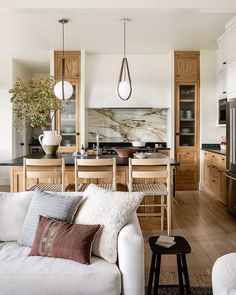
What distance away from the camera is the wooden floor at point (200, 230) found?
3.10 metres

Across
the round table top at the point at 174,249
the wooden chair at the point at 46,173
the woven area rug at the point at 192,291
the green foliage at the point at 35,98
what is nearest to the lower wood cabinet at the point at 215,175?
the wooden chair at the point at 46,173

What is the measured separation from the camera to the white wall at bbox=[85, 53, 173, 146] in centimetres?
689

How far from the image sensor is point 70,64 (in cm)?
666

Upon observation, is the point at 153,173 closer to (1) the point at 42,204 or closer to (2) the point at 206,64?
(1) the point at 42,204

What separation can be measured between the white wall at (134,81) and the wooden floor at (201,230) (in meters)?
1.81

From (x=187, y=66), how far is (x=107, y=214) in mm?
5198

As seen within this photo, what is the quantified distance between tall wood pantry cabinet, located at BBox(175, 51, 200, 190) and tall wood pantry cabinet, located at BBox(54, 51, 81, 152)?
202 cm

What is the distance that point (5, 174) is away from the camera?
7371 millimetres

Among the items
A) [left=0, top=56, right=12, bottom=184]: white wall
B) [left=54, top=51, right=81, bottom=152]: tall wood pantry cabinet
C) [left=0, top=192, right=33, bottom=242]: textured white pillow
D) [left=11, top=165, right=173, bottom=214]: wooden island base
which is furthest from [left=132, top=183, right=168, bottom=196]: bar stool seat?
[left=0, top=56, right=12, bottom=184]: white wall

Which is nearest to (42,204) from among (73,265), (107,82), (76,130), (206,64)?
(73,265)

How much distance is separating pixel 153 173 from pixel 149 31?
2.74 metres

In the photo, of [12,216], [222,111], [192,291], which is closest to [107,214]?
[12,216]

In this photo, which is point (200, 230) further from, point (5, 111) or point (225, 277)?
point (5, 111)

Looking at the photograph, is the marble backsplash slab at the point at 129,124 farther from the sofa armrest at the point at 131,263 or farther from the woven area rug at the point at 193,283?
the sofa armrest at the point at 131,263
